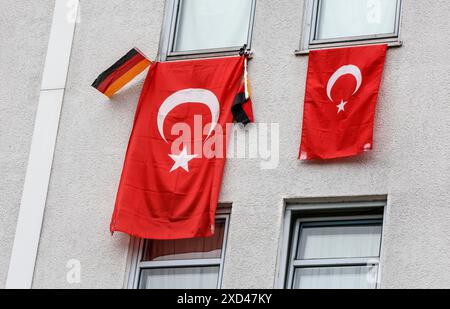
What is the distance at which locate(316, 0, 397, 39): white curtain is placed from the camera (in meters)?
16.3

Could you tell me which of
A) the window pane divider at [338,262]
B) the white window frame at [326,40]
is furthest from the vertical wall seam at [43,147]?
the window pane divider at [338,262]

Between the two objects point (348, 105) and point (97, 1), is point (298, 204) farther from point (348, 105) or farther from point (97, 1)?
point (97, 1)

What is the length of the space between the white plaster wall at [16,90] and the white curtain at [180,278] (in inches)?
58.6

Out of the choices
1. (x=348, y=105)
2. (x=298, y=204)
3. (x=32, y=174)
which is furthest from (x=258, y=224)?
(x=32, y=174)

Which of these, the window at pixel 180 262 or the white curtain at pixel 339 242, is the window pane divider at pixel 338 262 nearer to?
the white curtain at pixel 339 242

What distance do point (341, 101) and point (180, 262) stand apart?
7.24ft

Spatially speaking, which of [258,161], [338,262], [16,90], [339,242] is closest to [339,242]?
[339,242]

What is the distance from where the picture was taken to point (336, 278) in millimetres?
15453

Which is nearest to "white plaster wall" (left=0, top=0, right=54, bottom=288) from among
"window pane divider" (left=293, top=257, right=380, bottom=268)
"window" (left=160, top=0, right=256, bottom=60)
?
"window" (left=160, top=0, right=256, bottom=60)

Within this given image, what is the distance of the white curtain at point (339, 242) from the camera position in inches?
609

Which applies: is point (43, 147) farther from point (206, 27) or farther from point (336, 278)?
point (336, 278)

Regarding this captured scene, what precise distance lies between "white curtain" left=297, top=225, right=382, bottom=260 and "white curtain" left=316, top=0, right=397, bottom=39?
202cm

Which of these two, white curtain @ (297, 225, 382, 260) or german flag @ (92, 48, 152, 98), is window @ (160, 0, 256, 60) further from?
white curtain @ (297, 225, 382, 260)
